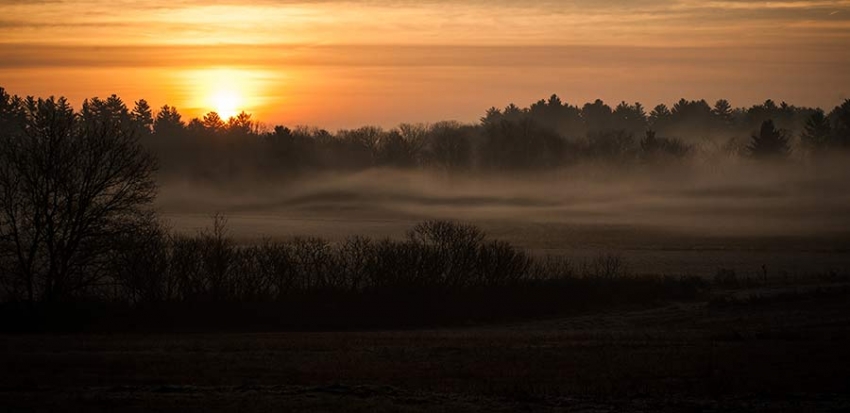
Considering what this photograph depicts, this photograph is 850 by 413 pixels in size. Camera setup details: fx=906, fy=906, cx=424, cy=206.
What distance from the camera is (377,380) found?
2208 centimetres

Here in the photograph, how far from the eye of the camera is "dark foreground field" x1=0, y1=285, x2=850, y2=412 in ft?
60.6

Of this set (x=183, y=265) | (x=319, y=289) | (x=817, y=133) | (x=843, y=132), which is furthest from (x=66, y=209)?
(x=817, y=133)

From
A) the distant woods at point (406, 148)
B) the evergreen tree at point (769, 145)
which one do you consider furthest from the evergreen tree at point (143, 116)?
the evergreen tree at point (769, 145)

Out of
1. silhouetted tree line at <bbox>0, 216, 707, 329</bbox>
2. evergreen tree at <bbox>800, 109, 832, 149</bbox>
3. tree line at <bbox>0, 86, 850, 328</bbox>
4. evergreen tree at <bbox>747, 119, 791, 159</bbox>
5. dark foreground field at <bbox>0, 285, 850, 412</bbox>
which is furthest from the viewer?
evergreen tree at <bbox>800, 109, 832, 149</bbox>

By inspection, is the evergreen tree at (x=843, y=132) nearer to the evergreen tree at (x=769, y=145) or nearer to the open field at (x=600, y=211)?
the open field at (x=600, y=211)

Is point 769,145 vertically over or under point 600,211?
over

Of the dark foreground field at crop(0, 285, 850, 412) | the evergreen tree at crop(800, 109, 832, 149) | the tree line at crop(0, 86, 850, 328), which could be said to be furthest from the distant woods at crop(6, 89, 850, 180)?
the dark foreground field at crop(0, 285, 850, 412)

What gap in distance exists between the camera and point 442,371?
23.6 meters

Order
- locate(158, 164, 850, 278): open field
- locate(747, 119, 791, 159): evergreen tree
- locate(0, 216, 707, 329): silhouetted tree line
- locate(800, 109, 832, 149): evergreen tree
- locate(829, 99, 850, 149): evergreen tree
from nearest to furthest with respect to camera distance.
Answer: locate(0, 216, 707, 329): silhouetted tree line
locate(158, 164, 850, 278): open field
locate(747, 119, 791, 159): evergreen tree
locate(829, 99, 850, 149): evergreen tree
locate(800, 109, 832, 149): evergreen tree

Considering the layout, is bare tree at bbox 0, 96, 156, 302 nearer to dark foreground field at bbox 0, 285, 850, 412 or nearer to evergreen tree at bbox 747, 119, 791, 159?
dark foreground field at bbox 0, 285, 850, 412

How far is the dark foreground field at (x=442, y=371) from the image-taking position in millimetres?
18484

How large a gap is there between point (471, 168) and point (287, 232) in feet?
260

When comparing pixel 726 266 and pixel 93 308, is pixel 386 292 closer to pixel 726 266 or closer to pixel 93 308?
pixel 93 308

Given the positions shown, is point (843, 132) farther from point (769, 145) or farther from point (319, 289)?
point (319, 289)
